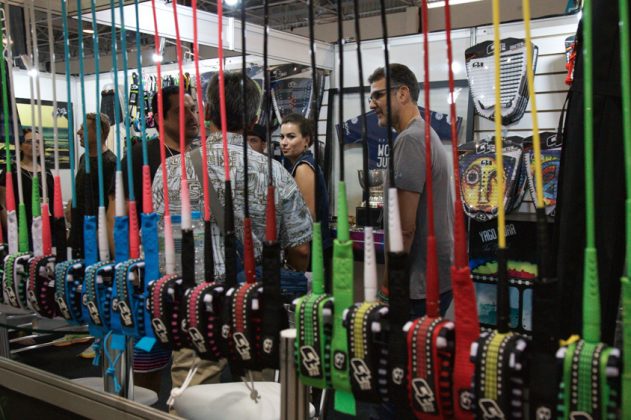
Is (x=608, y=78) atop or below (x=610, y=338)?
atop

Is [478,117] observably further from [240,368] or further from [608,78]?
[240,368]

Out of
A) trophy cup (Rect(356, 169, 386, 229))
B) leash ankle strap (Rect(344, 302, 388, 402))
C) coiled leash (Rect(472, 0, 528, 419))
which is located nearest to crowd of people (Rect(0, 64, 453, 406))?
leash ankle strap (Rect(344, 302, 388, 402))

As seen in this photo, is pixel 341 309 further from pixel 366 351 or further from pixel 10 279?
pixel 10 279

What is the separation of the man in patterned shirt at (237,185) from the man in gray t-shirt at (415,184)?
1.09 ft

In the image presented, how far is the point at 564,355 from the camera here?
2.06 ft

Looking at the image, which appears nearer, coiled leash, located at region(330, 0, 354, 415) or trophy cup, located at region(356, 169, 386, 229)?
coiled leash, located at region(330, 0, 354, 415)

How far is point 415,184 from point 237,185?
589 millimetres

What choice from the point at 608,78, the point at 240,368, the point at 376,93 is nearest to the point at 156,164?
the point at 376,93

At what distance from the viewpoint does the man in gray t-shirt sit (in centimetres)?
189

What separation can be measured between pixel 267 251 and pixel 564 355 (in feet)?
1.33

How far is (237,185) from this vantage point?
1612 mm

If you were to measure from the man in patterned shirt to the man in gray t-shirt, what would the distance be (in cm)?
33

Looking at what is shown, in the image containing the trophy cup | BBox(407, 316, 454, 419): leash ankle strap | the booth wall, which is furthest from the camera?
the booth wall

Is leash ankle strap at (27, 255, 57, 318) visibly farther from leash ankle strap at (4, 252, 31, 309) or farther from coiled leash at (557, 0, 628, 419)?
coiled leash at (557, 0, 628, 419)
